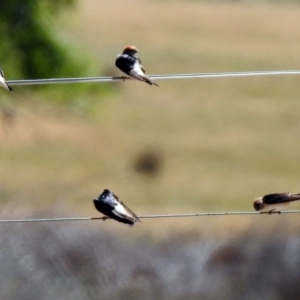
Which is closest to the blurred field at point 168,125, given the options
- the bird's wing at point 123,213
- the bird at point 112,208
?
the bird at point 112,208

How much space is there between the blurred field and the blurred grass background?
32 mm

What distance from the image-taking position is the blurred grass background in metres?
18.0

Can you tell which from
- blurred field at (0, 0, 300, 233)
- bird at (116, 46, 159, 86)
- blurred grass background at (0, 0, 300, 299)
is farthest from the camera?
blurred field at (0, 0, 300, 233)

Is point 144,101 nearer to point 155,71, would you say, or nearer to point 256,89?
point 155,71

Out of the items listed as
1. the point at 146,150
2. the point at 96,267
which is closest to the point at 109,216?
the point at 96,267

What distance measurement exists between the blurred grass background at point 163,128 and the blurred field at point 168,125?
0.10 ft

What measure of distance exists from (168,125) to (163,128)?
33 cm

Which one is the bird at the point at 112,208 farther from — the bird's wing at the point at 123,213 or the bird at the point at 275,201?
the bird at the point at 275,201

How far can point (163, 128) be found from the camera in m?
23.3

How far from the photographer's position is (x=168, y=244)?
622 inches

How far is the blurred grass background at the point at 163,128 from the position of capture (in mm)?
17969

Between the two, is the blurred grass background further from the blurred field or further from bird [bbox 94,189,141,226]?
bird [bbox 94,189,141,226]

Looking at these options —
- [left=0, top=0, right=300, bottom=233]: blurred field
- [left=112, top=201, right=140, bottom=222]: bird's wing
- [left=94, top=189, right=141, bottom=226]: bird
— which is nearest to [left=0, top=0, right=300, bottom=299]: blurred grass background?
[left=0, top=0, right=300, bottom=233]: blurred field

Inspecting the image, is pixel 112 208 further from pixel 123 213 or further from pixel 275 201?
pixel 275 201
